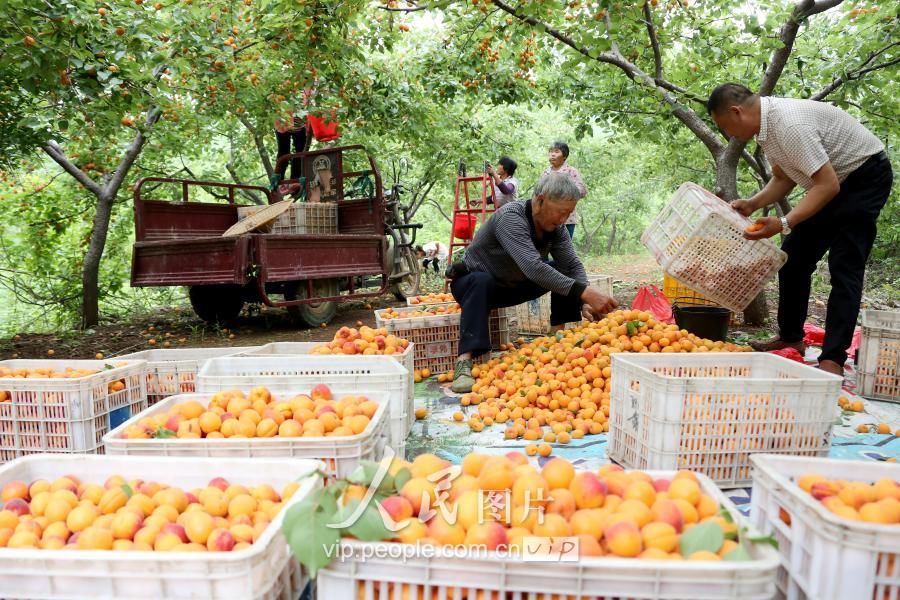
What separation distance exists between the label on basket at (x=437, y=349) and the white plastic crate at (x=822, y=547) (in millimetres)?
3048

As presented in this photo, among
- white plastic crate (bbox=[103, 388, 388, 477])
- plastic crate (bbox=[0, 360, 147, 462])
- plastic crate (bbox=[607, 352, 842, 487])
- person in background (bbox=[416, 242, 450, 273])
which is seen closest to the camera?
white plastic crate (bbox=[103, 388, 388, 477])

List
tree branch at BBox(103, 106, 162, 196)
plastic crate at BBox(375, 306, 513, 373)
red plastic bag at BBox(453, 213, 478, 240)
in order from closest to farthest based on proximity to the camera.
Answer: plastic crate at BBox(375, 306, 513, 373), tree branch at BBox(103, 106, 162, 196), red plastic bag at BBox(453, 213, 478, 240)

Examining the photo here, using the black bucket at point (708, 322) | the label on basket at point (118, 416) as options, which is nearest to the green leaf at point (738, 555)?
the label on basket at point (118, 416)

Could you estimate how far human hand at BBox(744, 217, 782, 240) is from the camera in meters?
3.18

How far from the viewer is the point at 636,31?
5281 millimetres

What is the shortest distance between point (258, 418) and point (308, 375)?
47 cm

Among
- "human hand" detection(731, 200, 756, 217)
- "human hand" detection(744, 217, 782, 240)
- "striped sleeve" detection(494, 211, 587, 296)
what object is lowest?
"striped sleeve" detection(494, 211, 587, 296)

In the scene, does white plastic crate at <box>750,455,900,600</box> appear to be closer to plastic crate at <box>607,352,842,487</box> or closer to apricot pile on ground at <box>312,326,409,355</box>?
plastic crate at <box>607,352,842,487</box>

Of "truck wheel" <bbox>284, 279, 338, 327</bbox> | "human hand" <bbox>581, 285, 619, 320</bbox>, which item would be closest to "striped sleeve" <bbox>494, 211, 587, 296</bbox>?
"human hand" <bbox>581, 285, 619, 320</bbox>

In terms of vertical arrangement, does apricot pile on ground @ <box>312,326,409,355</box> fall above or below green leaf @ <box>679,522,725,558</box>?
below

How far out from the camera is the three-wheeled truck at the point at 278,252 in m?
6.02

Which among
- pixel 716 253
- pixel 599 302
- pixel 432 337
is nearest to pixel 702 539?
pixel 599 302

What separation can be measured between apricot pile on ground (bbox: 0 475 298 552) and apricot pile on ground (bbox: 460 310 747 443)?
1.75 m

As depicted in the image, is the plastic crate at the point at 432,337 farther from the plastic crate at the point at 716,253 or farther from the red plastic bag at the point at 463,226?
the red plastic bag at the point at 463,226
